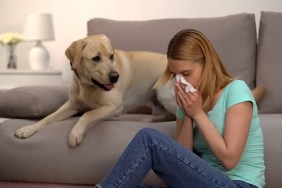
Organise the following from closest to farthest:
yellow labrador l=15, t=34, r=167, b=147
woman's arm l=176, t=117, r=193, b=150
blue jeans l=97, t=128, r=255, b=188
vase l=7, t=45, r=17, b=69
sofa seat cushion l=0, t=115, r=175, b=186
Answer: blue jeans l=97, t=128, r=255, b=188
woman's arm l=176, t=117, r=193, b=150
sofa seat cushion l=0, t=115, r=175, b=186
yellow labrador l=15, t=34, r=167, b=147
vase l=7, t=45, r=17, b=69

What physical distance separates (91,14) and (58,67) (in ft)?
1.73

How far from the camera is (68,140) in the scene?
5.20 ft

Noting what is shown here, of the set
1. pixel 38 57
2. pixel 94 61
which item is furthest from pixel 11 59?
pixel 94 61

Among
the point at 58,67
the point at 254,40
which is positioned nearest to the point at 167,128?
the point at 254,40

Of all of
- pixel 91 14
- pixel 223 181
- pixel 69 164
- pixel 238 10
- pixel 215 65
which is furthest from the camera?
pixel 91 14

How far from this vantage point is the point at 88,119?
1686 millimetres

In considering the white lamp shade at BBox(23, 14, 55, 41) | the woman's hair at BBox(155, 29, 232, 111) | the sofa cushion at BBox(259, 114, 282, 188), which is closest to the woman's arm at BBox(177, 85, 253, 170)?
the woman's hair at BBox(155, 29, 232, 111)

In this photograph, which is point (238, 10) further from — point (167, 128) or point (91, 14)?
point (167, 128)

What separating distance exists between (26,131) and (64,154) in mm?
209

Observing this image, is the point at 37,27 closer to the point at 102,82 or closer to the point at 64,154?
the point at 102,82

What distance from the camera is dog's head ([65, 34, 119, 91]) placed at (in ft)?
5.84

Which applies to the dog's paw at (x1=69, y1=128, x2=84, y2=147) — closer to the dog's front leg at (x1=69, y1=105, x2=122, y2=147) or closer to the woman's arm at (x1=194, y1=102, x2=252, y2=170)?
the dog's front leg at (x1=69, y1=105, x2=122, y2=147)

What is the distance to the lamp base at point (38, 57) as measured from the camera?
9.71 feet

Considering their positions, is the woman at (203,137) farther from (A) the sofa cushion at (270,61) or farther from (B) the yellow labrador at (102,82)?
(A) the sofa cushion at (270,61)
